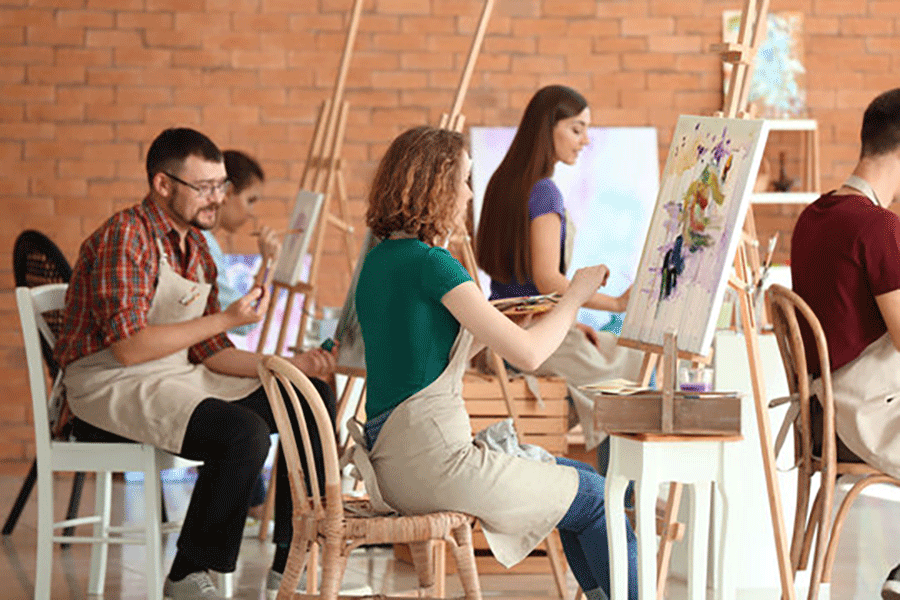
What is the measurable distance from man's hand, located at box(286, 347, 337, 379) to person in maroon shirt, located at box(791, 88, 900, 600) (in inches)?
50.2

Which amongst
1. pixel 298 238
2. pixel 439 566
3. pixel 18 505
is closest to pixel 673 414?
pixel 439 566

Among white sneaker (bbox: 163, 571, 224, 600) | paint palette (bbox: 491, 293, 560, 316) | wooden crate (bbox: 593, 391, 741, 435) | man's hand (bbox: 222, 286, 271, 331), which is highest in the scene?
paint palette (bbox: 491, 293, 560, 316)

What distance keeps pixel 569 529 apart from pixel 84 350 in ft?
4.58

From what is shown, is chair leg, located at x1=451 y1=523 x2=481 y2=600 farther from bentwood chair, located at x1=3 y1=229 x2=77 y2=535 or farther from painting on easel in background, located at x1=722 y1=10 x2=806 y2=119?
painting on easel in background, located at x1=722 y1=10 x2=806 y2=119

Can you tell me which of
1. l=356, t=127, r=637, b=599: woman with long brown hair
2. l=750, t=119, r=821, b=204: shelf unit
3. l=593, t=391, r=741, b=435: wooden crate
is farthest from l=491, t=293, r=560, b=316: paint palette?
l=750, t=119, r=821, b=204: shelf unit

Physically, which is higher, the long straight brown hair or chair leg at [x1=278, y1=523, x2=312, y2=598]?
the long straight brown hair

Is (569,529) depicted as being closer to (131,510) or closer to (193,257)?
(193,257)

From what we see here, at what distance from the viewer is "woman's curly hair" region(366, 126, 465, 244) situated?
2.85 meters

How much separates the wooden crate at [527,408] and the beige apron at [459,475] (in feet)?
4.79

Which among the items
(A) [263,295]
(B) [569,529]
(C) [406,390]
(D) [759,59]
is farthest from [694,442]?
(D) [759,59]

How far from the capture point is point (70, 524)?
12.7 feet

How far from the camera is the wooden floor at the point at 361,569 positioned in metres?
3.95

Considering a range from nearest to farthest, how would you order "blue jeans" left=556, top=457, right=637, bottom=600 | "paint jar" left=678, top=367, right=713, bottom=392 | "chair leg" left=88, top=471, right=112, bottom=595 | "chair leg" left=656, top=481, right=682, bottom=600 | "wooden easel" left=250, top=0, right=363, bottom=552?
"blue jeans" left=556, top=457, right=637, bottom=600
"chair leg" left=656, top=481, right=682, bottom=600
"paint jar" left=678, top=367, right=713, bottom=392
"chair leg" left=88, top=471, right=112, bottom=595
"wooden easel" left=250, top=0, right=363, bottom=552

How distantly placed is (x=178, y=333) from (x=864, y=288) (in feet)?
5.51
